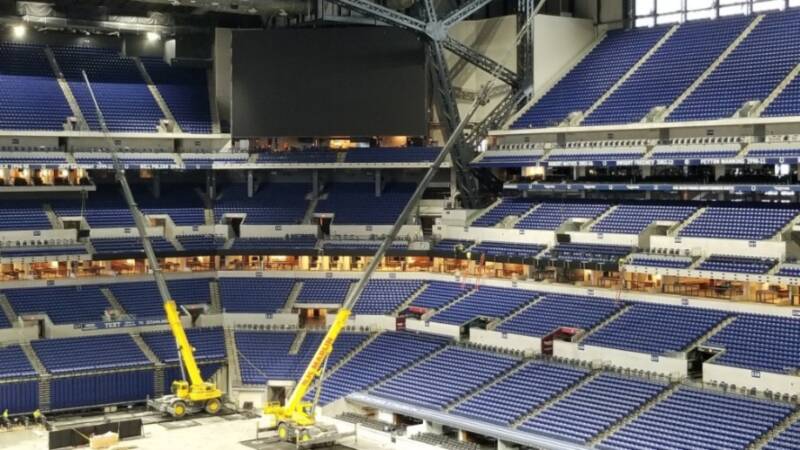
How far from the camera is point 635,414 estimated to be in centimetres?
4538

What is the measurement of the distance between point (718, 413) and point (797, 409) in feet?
9.67

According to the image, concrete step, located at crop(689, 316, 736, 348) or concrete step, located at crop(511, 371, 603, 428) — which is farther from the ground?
concrete step, located at crop(689, 316, 736, 348)

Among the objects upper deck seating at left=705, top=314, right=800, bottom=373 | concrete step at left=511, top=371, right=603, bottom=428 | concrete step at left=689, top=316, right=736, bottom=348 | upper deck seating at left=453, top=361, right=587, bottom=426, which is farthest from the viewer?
upper deck seating at left=453, top=361, right=587, bottom=426

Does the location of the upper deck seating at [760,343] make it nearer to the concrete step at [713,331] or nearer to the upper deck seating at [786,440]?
the concrete step at [713,331]

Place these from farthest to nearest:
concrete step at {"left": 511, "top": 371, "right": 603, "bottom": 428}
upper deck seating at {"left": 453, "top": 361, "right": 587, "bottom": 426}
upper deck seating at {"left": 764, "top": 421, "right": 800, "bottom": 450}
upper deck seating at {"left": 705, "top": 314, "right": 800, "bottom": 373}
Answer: upper deck seating at {"left": 453, "top": 361, "right": 587, "bottom": 426}
concrete step at {"left": 511, "top": 371, "right": 603, "bottom": 428}
upper deck seating at {"left": 705, "top": 314, "right": 800, "bottom": 373}
upper deck seating at {"left": 764, "top": 421, "right": 800, "bottom": 450}

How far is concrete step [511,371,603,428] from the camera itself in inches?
1869

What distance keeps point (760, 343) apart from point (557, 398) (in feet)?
29.4

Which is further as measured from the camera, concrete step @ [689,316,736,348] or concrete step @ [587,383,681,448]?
concrete step @ [689,316,736,348]

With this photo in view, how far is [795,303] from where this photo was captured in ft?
157

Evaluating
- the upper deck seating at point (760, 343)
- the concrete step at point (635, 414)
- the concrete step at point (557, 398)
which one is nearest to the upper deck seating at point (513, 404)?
the concrete step at point (557, 398)

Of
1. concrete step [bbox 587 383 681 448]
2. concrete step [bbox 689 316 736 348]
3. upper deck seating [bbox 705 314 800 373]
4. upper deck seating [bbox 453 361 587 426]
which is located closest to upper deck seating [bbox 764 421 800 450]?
upper deck seating [bbox 705 314 800 373]

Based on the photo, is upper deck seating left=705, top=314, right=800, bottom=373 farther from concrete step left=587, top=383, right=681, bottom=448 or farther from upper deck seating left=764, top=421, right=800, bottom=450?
upper deck seating left=764, top=421, right=800, bottom=450

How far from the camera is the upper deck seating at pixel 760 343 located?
4431 cm

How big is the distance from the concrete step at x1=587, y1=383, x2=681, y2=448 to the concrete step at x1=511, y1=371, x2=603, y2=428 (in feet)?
12.6
